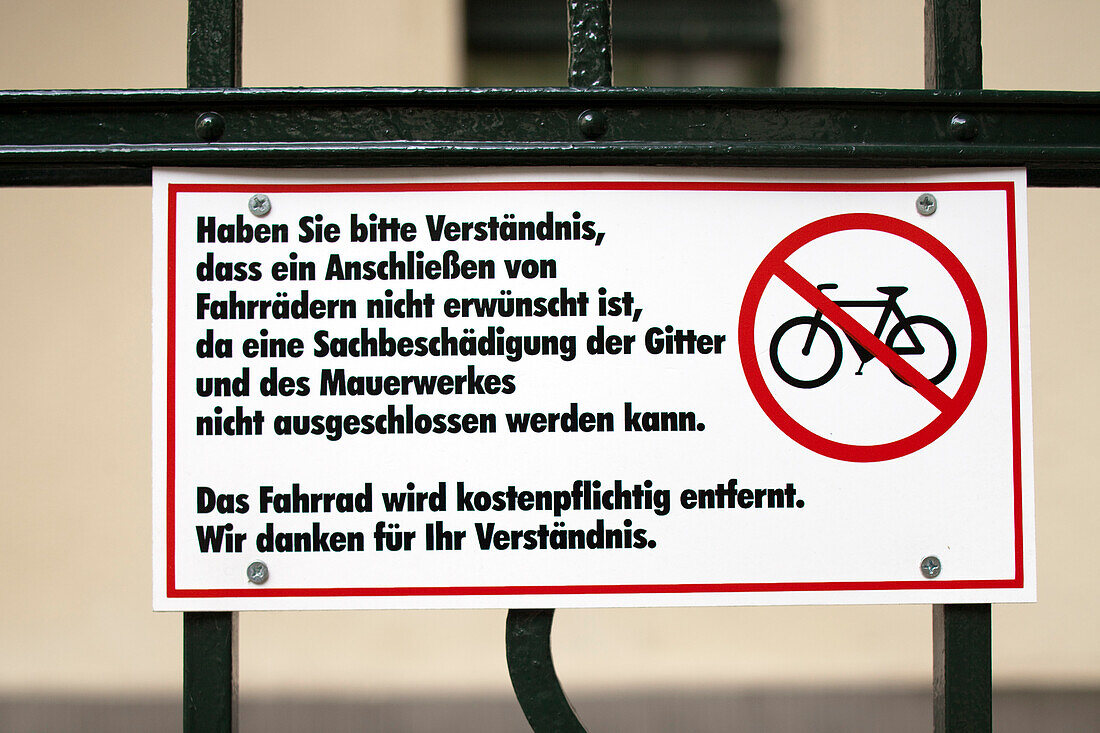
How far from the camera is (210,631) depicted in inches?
36.7

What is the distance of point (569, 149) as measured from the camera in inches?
36.5

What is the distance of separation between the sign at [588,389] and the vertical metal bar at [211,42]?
0.10 metres

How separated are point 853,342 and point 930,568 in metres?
0.26

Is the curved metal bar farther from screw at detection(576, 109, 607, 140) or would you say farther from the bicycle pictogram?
screw at detection(576, 109, 607, 140)

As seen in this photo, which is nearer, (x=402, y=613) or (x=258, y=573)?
(x=258, y=573)

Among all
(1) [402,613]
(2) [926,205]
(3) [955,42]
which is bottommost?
(1) [402,613]

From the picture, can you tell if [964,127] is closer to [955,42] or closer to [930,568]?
[955,42]

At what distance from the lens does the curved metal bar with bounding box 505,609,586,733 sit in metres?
0.93

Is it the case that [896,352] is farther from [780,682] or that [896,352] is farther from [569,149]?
[780,682]

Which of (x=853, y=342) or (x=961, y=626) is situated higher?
(x=853, y=342)

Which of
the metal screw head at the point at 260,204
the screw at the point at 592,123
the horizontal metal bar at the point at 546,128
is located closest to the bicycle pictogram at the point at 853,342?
the horizontal metal bar at the point at 546,128

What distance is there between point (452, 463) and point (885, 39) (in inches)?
95.8

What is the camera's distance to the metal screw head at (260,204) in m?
0.94

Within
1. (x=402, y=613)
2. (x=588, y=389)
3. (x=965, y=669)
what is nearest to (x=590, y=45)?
(x=588, y=389)
